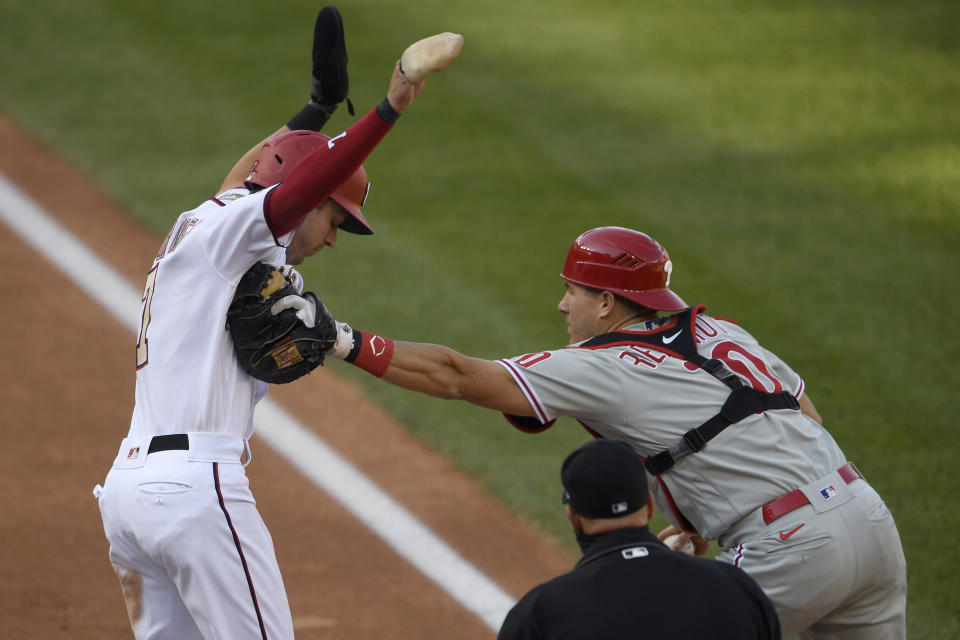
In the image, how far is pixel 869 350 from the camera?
25.4 ft

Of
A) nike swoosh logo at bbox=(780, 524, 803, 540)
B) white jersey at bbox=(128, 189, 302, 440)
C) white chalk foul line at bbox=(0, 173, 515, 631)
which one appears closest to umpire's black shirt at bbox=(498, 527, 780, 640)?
nike swoosh logo at bbox=(780, 524, 803, 540)

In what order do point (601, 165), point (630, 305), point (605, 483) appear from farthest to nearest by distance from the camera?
1. point (601, 165)
2. point (630, 305)
3. point (605, 483)

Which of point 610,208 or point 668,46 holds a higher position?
point 668,46

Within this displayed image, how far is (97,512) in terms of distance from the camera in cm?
614

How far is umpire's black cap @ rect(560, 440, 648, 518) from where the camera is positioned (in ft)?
9.95

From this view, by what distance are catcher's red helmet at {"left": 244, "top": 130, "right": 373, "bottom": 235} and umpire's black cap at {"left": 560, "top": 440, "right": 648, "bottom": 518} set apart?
1364mm

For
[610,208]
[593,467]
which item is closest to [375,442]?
[610,208]

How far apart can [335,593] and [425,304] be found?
3.03 metres

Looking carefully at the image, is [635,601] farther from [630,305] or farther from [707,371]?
[630,305]

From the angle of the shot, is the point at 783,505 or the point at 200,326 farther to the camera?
the point at 783,505

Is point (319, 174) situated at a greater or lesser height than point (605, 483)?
greater

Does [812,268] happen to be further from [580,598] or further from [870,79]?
[580,598]

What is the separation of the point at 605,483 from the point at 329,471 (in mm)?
3843

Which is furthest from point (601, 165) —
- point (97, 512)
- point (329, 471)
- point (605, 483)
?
point (605, 483)
